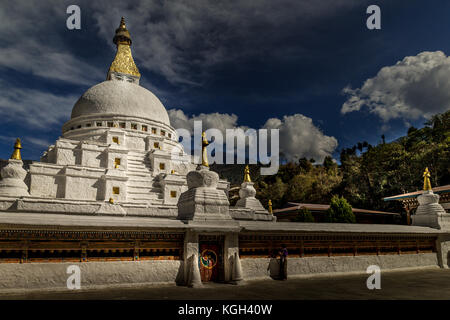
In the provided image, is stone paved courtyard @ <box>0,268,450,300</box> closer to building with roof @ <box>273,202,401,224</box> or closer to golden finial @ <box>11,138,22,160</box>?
golden finial @ <box>11,138,22,160</box>

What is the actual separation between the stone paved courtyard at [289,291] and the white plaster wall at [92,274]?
0.28 m

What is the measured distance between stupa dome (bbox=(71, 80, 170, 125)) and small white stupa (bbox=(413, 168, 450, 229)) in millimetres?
22949

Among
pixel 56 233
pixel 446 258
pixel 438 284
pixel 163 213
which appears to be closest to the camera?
pixel 56 233

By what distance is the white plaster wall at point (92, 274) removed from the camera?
9.51 metres

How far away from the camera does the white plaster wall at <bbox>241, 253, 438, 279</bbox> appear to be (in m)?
12.6

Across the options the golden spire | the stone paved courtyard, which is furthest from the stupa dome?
the stone paved courtyard

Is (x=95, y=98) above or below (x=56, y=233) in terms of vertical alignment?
above

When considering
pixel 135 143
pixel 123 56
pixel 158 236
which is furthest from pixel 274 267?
pixel 123 56

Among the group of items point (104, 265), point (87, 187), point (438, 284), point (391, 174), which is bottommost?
point (438, 284)

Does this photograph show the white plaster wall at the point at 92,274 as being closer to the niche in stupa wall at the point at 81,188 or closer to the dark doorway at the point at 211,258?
the dark doorway at the point at 211,258
